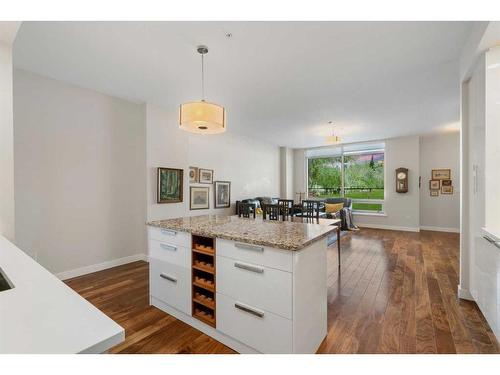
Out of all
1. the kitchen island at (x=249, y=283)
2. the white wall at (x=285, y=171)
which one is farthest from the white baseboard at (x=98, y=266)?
the white wall at (x=285, y=171)

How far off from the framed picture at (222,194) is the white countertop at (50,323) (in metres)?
4.80

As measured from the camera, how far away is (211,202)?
→ 17.9 feet

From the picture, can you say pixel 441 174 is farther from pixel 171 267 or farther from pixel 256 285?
pixel 171 267

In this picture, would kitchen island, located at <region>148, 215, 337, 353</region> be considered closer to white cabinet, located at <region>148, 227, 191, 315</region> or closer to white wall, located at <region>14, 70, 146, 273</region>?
white cabinet, located at <region>148, 227, 191, 315</region>

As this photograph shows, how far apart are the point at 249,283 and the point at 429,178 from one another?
713 centimetres

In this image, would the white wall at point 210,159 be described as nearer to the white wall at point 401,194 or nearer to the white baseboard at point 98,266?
the white baseboard at point 98,266

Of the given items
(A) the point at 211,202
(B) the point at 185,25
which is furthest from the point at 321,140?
(B) the point at 185,25

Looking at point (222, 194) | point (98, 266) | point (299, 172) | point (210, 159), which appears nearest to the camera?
point (98, 266)

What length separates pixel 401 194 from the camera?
6719 mm

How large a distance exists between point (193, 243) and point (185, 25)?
1.89 m

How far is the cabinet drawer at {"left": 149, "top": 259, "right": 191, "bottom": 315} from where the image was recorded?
6.78 ft

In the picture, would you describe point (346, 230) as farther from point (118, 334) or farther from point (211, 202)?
point (118, 334)

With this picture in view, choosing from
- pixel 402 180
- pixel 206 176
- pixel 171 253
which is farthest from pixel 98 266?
pixel 402 180

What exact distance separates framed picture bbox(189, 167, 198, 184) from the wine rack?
3077mm
